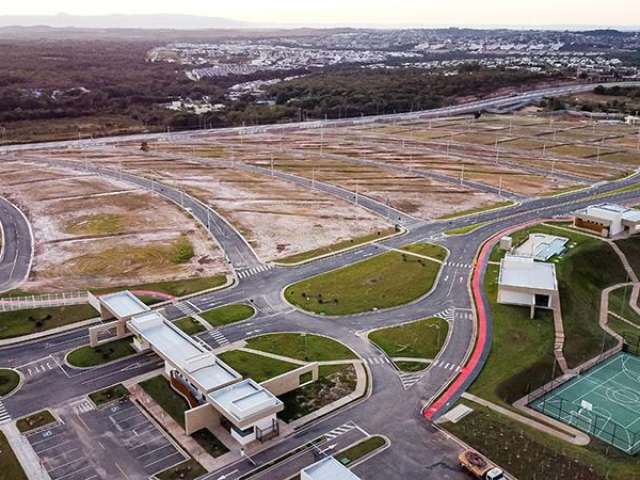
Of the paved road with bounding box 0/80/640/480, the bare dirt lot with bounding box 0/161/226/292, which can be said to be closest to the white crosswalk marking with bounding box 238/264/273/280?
the paved road with bounding box 0/80/640/480

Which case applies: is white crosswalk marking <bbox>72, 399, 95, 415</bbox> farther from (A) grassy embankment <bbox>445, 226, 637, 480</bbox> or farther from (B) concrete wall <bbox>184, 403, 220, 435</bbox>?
(A) grassy embankment <bbox>445, 226, 637, 480</bbox>

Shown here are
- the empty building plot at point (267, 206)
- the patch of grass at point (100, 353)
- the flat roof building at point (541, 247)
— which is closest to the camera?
the patch of grass at point (100, 353)

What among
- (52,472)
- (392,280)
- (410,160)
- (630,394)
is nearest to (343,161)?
(410,160)

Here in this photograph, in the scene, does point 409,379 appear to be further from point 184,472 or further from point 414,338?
point 184,472

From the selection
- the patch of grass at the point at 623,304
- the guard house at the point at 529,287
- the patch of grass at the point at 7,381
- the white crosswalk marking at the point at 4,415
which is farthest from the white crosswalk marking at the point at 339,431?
the patch of grass at the point at 623,304

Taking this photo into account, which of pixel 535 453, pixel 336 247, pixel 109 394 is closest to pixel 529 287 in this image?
pixel 535 453

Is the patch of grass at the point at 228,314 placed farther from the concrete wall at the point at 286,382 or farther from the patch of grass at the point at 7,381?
the patch of grass at the point at 7,381

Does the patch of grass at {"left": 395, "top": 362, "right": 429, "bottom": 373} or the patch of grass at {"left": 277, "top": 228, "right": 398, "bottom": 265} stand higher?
the patch of grass at {"left": 277, "top": 228, "right": 398, "bottom": 265}
